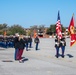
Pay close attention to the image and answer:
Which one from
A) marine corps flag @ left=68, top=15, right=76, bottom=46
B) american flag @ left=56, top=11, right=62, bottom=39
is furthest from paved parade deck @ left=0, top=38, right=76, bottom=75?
american flag @ left=56, top=11, right=62, bottom=39

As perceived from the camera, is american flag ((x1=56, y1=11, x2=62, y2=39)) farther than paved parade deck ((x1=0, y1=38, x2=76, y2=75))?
Yes

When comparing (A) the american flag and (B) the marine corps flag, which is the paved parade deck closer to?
(B) the marine corps flag

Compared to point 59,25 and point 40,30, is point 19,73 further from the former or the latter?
point 40,30

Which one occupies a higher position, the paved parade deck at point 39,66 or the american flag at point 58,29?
the american flag at point 58,29

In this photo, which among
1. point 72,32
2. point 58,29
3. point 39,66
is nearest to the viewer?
point 39,66

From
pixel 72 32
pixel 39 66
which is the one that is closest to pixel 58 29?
pixel 72 32

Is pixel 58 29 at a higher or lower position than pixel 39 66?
higher

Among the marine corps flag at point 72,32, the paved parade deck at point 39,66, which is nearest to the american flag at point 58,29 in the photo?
the marine corps flag at point 72,32

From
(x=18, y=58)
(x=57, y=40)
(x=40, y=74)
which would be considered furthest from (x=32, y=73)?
(x=57, y=40)

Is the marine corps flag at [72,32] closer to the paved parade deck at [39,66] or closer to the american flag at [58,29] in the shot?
the american flag at [58,29]

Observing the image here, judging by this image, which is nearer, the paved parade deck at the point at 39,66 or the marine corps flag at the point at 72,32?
the paved parade deck at the point at 39,66

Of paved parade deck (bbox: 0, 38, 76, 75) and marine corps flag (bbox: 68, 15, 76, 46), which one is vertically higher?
marine corps flag (bbox: 68, 15, 76, 46)

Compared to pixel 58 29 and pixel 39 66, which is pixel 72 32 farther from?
pixel 39 66

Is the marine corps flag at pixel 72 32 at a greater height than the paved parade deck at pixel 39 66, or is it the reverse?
the marine corps flag at pixel 72 32
